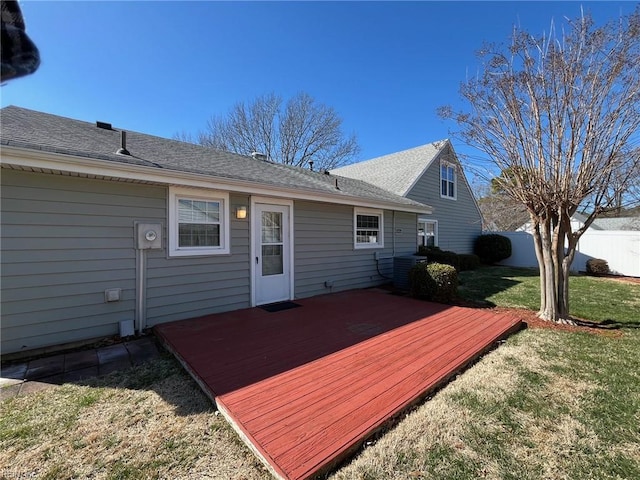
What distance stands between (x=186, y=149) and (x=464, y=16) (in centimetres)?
764

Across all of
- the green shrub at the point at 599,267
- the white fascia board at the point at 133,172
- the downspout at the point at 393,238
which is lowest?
the green shrub at the point at 599,267

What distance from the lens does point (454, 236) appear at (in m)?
14.3

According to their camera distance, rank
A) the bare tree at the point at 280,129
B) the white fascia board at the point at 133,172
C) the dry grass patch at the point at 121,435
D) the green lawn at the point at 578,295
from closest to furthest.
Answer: the dry grass patch at the point at 121,435 < the white fascia board at the point at 133,172 < the green lawn at the point at 578,295 < the bare tree at the point at 280,129

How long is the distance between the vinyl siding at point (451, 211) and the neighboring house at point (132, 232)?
688 cm

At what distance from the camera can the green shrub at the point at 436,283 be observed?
6.48m

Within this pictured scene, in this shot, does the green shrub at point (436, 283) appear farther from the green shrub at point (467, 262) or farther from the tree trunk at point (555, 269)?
the green shrub at point (467, 262)

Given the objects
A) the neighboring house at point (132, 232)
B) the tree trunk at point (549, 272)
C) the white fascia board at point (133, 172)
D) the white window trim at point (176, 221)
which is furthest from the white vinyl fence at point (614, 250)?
the white window trim at point (176, 221)

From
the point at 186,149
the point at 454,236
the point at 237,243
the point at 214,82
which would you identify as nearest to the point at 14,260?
the point at 237,243

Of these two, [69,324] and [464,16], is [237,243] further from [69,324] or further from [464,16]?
[464,16]

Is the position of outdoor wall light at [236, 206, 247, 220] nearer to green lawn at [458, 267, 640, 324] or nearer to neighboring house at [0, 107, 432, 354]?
neighboring house at [0, 107, 432, 354]

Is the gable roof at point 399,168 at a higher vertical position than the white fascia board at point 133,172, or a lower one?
higher

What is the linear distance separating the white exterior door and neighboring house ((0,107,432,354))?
0.08 ft

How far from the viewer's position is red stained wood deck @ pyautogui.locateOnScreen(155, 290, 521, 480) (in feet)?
7.12

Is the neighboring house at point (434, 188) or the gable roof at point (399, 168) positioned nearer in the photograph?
the gable roof at point (399, 168)
